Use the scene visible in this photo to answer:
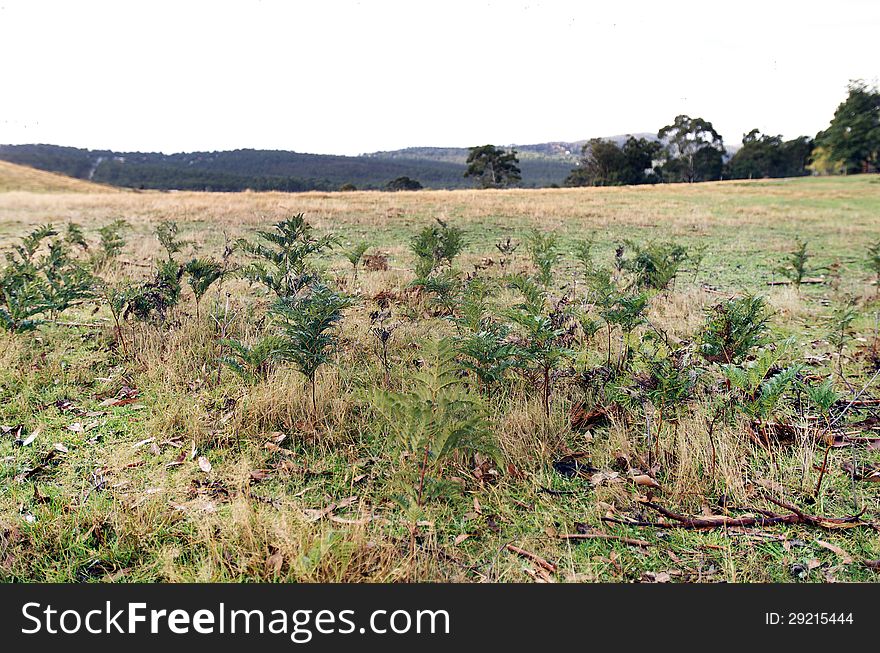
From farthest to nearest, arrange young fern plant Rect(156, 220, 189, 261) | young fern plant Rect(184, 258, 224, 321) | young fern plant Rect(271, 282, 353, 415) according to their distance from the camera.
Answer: young fern plant Rect(156, 220, 189, 261), young fern plant Rect(184, 258, 224, 321), young fern plant Rect(271, 282, 353, 415)

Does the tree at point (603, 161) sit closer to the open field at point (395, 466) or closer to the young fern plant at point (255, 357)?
the open field at point (395, 466)

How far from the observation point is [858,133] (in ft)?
211

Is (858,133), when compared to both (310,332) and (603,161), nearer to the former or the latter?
(603,161)

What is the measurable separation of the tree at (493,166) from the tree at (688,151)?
20240mm

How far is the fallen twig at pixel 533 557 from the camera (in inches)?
103

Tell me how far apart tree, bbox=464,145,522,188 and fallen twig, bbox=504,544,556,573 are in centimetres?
7735

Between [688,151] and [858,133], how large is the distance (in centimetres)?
1846

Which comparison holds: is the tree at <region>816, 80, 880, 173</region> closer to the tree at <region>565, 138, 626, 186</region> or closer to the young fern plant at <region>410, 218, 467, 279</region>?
the tree at <region>565, 138, 626, 186</region>

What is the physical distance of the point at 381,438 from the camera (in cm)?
385

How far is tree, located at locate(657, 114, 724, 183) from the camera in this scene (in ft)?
249

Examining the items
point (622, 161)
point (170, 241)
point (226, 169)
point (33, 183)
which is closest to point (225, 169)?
point (226, 169)

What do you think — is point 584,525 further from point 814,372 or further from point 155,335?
point 155,335

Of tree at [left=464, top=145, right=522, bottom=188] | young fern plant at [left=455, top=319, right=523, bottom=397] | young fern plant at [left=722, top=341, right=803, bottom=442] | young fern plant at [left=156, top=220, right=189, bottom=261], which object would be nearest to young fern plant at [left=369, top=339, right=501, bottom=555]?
young fern plant at [left=455, top=319, right=523, bottom=397]
